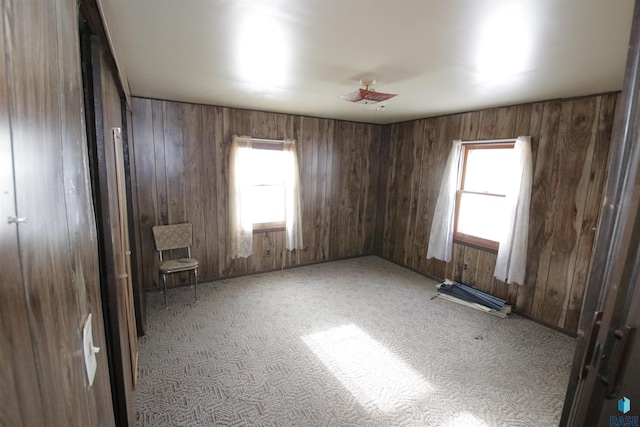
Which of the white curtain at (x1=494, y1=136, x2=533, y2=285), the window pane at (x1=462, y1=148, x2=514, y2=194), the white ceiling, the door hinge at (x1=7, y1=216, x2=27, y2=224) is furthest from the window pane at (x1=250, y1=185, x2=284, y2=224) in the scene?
the door hinge at (x1=7, y1=216, x2=27, y2=224)

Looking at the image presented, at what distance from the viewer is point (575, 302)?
2908 millimetres

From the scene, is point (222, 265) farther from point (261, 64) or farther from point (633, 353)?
point (633, 353)

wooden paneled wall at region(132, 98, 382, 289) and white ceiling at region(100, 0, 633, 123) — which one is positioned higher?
white ceiling at region(100, 0, 633, 123)

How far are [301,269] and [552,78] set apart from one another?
12.3ft

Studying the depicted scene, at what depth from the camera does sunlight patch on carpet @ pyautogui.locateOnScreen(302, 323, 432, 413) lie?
210 centimetres

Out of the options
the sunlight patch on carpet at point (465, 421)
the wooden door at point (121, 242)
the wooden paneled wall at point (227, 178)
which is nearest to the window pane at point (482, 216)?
the wooden paneled wall at point (227, 178)

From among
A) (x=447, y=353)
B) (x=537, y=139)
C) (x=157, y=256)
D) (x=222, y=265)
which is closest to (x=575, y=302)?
(x=447, y=353)

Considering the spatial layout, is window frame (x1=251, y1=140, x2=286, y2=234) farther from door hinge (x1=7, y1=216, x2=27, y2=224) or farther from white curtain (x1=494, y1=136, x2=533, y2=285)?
door hinge (x1=7, y1=216, x2=27, y2=224)

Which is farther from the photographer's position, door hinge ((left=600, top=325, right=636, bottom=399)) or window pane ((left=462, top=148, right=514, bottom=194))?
window pane ((left=462, top=148, right=514, bottom=194))

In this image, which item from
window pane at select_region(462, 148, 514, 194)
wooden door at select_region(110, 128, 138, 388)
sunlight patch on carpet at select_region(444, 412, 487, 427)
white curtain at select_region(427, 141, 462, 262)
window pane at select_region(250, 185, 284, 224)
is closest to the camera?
wooden door at select_region(110, 128, 138, 388)

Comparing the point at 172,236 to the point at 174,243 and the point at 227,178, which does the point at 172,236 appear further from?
the point at 227,178

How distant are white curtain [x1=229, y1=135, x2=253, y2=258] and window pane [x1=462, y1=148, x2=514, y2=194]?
297 centimetres

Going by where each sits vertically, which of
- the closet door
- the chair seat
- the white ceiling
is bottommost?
the chair seat

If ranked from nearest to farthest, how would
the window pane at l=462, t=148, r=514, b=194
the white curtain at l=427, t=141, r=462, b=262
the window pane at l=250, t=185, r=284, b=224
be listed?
the window pane at l=462, t=148, r=514, b=194
the white curtain at l=427, t=141, r=462, b=262
the window pane at l=250, t=185, r=284, b=224
